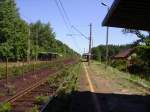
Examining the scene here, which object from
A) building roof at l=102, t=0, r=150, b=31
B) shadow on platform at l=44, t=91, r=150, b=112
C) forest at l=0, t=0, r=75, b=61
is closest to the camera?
building roof at l=102, t=0, r=150, b=31

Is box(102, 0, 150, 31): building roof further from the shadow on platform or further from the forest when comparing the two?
the forest

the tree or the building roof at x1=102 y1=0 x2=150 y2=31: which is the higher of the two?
the tree

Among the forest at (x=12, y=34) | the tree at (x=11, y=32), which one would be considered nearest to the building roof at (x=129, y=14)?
the forest at (x=12, y=34)

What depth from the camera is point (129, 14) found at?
17281 mm

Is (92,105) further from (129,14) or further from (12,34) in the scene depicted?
(12,34)

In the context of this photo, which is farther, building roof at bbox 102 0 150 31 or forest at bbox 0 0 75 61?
forest at bbox 0 0 75 61

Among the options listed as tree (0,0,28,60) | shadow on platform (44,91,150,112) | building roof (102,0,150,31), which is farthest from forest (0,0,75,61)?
shadow on platform (44,91,150,112)

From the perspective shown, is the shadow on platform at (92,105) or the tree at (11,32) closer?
the shadow on platform at (92,105)

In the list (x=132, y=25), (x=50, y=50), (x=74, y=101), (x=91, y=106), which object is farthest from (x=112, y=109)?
(x=50, y=50)

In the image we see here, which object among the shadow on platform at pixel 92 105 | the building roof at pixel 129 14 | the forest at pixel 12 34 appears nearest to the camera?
the building roof at pixel 129 14

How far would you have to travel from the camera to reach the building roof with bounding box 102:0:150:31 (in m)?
14.7

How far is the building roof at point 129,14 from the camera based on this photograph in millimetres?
14688

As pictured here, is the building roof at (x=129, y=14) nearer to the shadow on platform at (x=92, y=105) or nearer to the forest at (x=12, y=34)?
the shadow on platform at (x=92, y=105)

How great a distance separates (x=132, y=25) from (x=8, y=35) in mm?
63521
